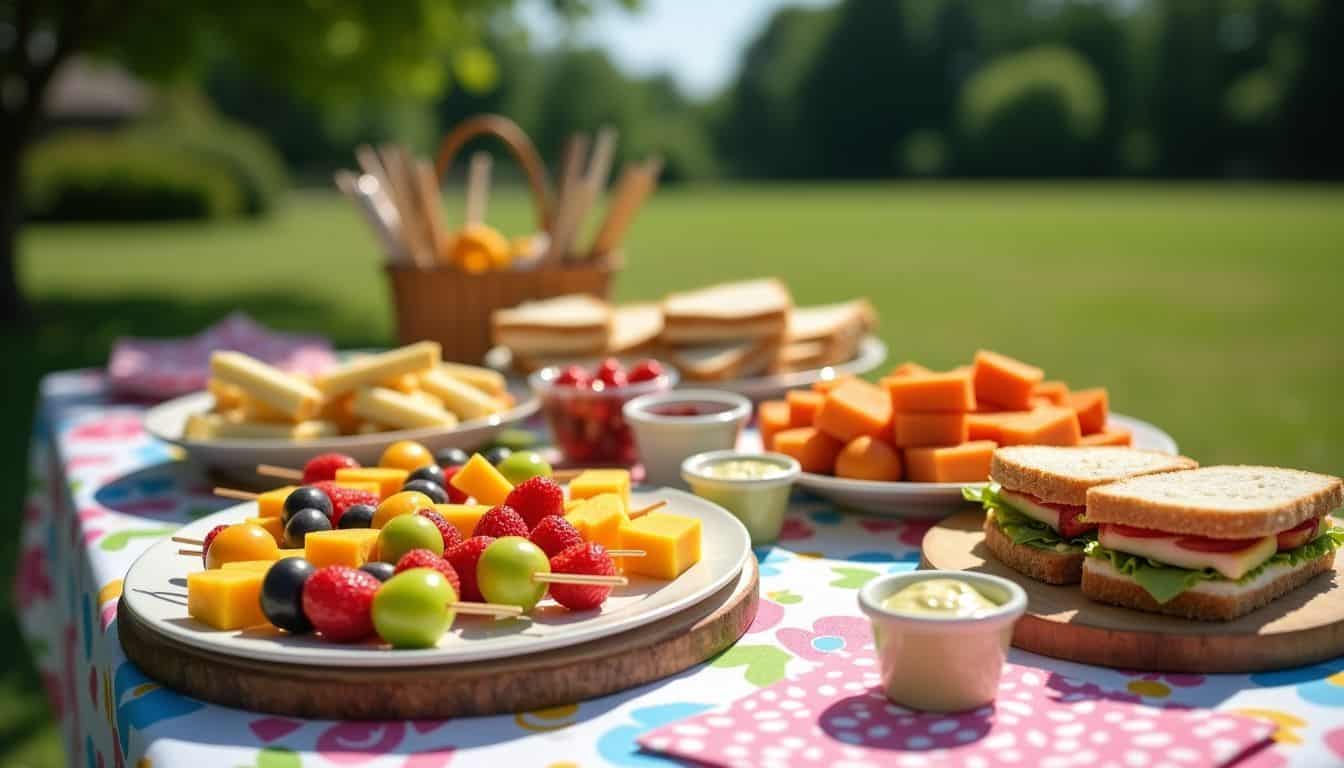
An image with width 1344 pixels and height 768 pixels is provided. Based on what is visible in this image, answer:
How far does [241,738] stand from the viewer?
4.57 ft

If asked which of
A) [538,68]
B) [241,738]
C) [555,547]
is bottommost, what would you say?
[241,738]

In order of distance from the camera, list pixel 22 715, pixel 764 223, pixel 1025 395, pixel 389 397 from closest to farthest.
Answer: pixel 1025 395 < pixel 389 397 < pixel 22 715 < pixel 764 223

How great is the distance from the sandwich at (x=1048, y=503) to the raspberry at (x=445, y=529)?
32.7 inches

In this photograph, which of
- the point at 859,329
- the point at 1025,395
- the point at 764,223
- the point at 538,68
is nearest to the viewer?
the point at 1025,395

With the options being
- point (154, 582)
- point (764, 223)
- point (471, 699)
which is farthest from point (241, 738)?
point (764, 223)

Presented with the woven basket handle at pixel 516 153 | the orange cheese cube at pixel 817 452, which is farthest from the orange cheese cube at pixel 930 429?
the woven basket handle at pixel 516 153


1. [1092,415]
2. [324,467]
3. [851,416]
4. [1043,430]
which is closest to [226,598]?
[324,467]

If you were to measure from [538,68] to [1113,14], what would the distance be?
107ft

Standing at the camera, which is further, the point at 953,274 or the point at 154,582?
the point at 953,274

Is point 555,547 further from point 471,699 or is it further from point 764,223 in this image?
point 764,223

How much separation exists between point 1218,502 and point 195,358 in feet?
10.2

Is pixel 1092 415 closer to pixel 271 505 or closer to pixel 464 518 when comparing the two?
pixel 464 518

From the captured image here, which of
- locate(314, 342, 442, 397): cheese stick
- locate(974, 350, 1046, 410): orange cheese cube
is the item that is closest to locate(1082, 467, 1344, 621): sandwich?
locate(974, 350, 1046, 410): orange cheese cube

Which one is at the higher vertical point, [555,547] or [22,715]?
[555,547]
